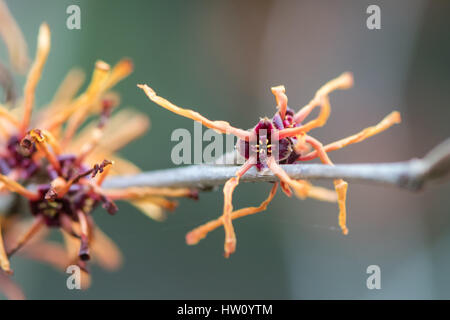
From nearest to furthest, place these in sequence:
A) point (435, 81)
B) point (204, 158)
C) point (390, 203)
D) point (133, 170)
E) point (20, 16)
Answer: point (204, 158)
point (133, 170)
point (20, 16)
point (435, 81)
point (390, 203)

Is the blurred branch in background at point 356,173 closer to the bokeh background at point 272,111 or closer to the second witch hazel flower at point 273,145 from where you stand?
the second witch hazel flower at point 273,145

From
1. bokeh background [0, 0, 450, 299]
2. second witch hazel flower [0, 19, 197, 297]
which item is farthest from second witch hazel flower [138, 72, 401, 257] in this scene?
bokeh background [0, 0, 450, 299]

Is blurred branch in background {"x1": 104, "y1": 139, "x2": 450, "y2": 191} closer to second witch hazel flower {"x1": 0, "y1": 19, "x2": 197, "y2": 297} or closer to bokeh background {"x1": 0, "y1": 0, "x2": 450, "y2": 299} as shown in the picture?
second witch hazel flower {"x1": 0, "y1": 19, "x2": 197, "y2": 297}

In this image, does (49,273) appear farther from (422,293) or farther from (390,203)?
(390,203)

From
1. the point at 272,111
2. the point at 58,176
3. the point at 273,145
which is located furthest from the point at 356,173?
the point at 272,111

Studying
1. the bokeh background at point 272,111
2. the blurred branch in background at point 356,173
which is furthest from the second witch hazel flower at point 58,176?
the bokeh background at point 272,111

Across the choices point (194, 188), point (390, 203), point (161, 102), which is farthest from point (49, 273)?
point (390, 203)
